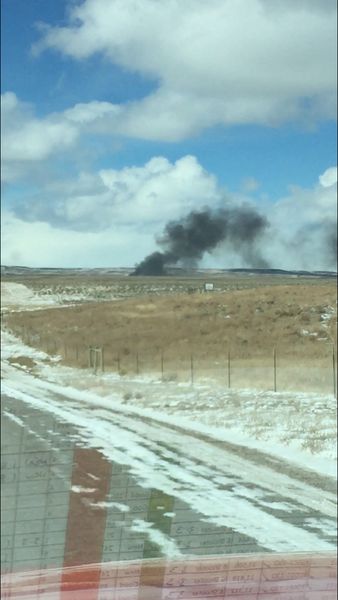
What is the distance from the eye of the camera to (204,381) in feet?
83.9

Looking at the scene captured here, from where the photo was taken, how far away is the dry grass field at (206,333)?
78.3ft

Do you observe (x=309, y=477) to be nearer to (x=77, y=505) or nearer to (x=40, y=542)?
(x=77, y=505)

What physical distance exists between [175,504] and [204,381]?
16.4 m

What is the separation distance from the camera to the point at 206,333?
3541 centimetres

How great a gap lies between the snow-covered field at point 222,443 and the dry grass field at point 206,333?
2.50m

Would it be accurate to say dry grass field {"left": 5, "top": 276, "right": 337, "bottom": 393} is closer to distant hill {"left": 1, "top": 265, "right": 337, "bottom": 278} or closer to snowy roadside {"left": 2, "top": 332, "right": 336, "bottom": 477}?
snowy roadside {"left": 2, "top": 332, "right": 336, "bottom": 477}

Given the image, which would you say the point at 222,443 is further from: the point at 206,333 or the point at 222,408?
the point at 206,333

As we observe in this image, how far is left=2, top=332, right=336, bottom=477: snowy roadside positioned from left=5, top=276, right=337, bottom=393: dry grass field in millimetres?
1742

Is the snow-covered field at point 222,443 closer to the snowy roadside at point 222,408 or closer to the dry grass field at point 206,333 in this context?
the snowy roadside at point 222,408

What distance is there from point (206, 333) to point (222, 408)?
16582 millimetres

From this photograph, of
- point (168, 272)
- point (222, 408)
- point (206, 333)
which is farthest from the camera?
point (206, 333)

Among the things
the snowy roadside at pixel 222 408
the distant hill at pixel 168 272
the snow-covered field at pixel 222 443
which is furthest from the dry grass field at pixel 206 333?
the distant hill at pixel 168 272

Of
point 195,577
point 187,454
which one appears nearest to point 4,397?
point 187,454

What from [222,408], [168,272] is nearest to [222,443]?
[168,272]
